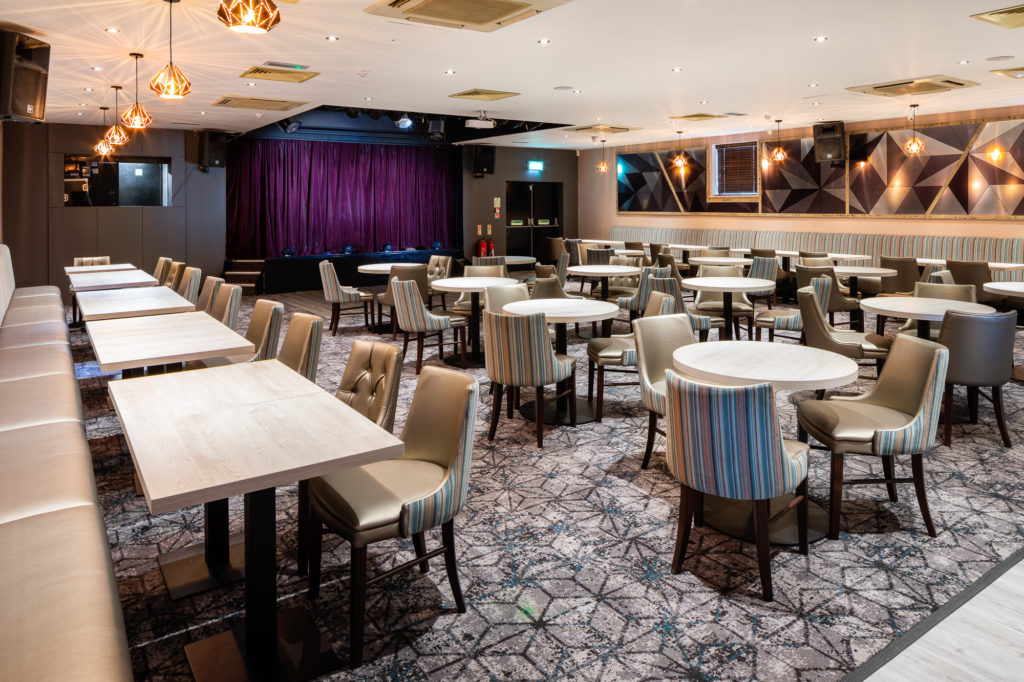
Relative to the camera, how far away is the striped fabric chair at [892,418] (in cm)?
306

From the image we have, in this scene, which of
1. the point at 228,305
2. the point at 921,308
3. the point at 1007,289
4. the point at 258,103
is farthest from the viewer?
the point at 258,103

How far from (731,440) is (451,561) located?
1112 mm

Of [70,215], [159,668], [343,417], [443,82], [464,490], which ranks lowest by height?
[159,668]

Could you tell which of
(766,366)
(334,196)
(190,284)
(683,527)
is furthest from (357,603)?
(334,196)

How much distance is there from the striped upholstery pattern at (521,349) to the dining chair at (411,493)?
1.63 metres

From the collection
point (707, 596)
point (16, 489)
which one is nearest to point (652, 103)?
point (707, 596)

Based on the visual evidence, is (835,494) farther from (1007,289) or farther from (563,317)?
(1007,289)

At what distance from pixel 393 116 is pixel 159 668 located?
11.2m

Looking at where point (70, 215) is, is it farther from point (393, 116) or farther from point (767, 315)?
point (767, 315)

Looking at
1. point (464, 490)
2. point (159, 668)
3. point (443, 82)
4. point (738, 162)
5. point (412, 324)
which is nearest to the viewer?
point (159, 668)

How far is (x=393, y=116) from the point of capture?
12.3 metres

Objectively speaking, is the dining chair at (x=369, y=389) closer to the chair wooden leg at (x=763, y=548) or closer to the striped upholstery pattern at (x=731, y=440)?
the striped upholstery pattern at (x=731, y=440)

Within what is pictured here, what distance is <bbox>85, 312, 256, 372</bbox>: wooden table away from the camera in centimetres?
333

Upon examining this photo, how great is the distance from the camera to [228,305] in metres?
5.36
